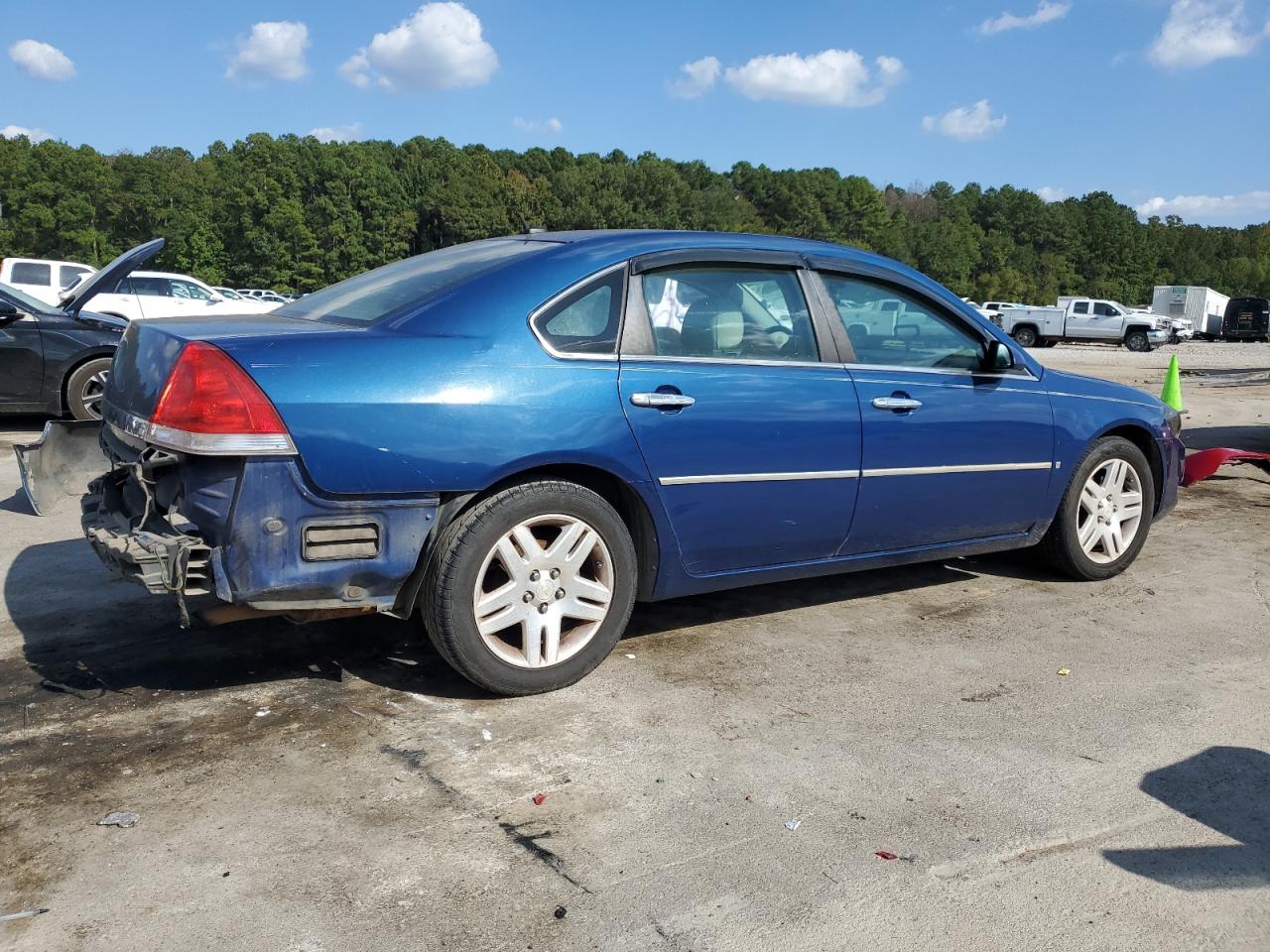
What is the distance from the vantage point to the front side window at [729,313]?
4039 millimetres

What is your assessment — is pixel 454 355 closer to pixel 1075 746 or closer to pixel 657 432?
pixel 657 432

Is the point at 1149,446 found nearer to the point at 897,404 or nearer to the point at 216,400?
the point at 897,404

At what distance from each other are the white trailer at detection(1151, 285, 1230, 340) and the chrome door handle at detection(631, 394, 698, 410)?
57.3 meters

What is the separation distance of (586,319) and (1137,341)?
4339 centimetres

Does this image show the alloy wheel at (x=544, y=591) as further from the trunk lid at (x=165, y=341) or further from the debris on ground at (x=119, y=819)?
the debris on ground at (x=119, y=819)

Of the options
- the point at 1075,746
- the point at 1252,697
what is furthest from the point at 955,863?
the point at 1252,697

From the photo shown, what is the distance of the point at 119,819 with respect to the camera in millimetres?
2838

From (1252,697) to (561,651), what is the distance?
2473mm

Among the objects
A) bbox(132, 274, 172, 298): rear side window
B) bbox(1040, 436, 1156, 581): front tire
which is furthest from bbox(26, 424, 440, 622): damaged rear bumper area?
bbox(132, 274, 172, 298): rear side window

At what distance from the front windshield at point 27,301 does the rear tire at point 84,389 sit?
0.55 meters

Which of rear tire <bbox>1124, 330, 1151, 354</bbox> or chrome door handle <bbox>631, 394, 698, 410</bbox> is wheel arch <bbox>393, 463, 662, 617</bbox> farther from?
rear tire <bbox>1124, 330, 1151, 354</bbox>

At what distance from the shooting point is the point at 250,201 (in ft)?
315

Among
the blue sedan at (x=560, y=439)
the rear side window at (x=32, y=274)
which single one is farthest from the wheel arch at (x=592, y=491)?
the rear side window at (x=32, y=274)

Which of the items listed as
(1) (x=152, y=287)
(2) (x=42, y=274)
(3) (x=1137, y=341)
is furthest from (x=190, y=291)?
(3) (x=1137, y=341)
